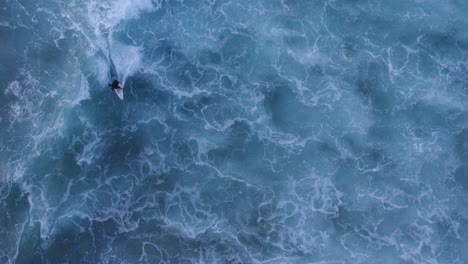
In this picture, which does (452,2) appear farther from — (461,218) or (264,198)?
(264,198)

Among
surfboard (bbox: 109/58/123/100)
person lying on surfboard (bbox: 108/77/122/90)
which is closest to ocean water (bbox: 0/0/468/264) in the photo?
surfboard (bbox: 109/58/123/100)

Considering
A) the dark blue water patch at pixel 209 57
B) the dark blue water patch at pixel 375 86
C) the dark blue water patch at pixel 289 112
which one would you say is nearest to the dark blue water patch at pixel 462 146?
the dark blue water patch at pixel 375 86

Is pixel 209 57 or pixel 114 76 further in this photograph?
pixel 209 57

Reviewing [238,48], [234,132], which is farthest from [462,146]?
[238,48]

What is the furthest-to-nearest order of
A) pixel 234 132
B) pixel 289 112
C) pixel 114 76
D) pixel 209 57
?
1. pixel 209 57
2. pixel 114 76
3. pixel 289 112
4. pixel 234 132

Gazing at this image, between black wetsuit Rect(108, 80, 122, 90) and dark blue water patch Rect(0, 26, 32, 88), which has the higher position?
dark blue water patch Rect(0, 26, 32, 88)

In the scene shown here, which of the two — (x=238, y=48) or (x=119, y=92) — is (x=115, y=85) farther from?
(x=238, y=48)

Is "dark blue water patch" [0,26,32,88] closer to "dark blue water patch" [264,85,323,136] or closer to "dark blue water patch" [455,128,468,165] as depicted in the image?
"dark blue water patch" [264,85,323,136]

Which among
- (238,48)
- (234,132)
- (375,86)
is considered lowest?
(234,132)
